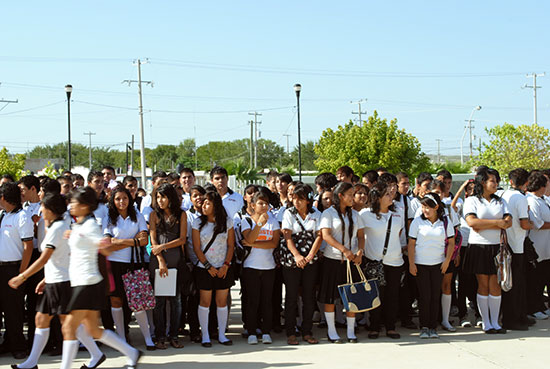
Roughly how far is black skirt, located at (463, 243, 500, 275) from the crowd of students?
12 millimetres

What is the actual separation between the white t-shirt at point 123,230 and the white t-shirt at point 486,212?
3.89 metres

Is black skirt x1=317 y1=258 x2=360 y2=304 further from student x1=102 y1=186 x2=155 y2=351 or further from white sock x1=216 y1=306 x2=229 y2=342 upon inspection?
student x1=102 y1=186 x2=155 y2=351

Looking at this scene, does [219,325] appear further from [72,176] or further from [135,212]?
[72,176]

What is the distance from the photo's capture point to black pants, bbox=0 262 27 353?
6.38 meters

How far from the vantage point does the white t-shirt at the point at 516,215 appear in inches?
295

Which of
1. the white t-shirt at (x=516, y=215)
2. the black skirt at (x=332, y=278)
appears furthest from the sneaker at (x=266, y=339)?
the white t-shirt at (x=516, y=215)

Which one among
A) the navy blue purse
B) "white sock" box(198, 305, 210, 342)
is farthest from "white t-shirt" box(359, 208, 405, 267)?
"white sock" box(198, 305, 210, 342)

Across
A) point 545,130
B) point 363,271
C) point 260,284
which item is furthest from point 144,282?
point 545,130

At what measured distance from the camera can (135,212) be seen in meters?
6.82

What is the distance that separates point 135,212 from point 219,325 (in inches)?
64.1

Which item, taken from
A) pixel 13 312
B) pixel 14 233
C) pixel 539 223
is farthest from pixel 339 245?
pixel 13 312

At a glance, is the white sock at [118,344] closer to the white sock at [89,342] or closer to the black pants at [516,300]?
the white sock at [89,342]

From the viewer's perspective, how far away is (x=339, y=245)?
6.84 metres

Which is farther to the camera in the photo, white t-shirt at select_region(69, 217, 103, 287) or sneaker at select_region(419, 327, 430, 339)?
sneaker at select_region(419, 327, 430, 339)
